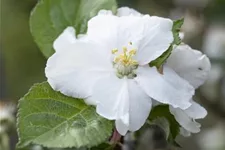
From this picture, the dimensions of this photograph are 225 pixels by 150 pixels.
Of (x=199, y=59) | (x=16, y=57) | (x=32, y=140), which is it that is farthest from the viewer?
(x=16, y=57)

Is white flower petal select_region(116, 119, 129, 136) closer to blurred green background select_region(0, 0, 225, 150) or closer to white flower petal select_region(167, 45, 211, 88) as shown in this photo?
white flower petal select_region(167, 45, 211, 88)

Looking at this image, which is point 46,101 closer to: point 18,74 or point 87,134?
point 87,134

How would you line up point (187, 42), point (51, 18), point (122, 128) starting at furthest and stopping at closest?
1. point (187, 42)
2. point (51, 18)
3. point (122, 128)

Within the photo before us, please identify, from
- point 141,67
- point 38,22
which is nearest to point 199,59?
point 141,67

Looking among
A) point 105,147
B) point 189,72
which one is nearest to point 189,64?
point 189,72

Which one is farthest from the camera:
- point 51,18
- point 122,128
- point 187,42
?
point 187,42

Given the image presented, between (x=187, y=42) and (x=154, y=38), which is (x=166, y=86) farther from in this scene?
(x=187, y=42)
